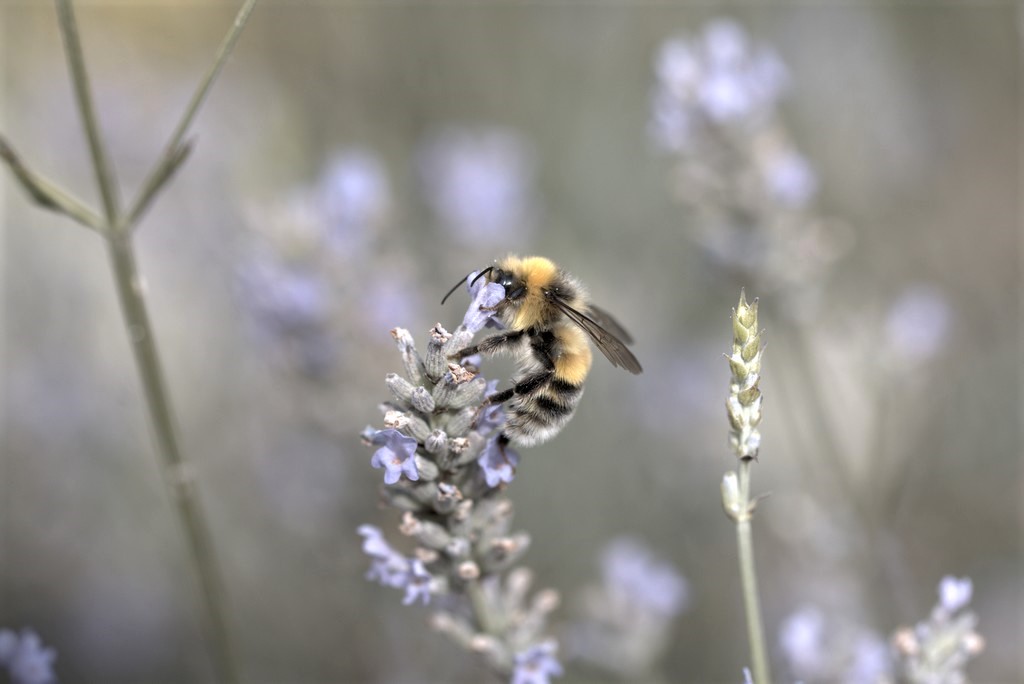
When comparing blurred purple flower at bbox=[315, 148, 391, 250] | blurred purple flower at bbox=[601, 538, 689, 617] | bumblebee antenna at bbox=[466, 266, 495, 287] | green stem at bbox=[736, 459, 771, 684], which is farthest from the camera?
blurred purple flower at bbox=[315, 148, 391, 250]

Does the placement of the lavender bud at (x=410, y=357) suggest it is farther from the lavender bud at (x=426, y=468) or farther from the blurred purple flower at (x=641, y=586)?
the blurred purple flower at (x=641, y=586)

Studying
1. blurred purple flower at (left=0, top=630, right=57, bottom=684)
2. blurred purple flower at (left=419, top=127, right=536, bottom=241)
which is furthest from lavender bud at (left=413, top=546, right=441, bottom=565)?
blurred purple flower at (left=419, top=127, right=536, bottom=241)

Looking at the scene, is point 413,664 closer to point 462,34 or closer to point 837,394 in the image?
point 837,394

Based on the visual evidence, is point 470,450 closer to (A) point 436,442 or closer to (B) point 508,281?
(A) point 436,442

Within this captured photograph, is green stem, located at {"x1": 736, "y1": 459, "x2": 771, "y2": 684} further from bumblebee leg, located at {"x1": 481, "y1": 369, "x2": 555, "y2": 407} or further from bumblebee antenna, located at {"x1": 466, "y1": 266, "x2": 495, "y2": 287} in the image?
bumblebee antenna, located at {"x1": 466, "y1": 266, "x2": 495, "y2": 287}

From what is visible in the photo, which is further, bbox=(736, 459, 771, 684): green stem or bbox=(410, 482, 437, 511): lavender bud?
bbox=(410, 482, 437, 511): lavender bud

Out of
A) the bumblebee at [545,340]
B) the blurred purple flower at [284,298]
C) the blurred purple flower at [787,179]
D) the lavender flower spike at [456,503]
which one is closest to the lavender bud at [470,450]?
the lavender flower spike at [456,503]

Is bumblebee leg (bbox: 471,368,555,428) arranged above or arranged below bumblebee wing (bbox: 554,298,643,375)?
below
